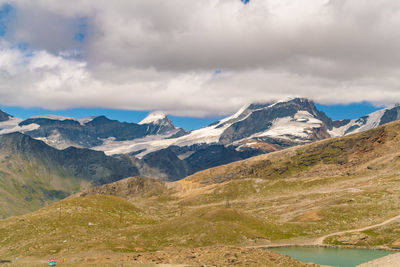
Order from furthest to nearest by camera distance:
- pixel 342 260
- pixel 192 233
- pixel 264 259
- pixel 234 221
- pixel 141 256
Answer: pixel 234 221
pixel 192 233
pixel 342 260
pixel 141 256
pixel 264 259

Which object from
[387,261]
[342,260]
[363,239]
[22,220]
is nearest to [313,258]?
[342,260]

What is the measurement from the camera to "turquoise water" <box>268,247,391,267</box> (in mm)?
121750

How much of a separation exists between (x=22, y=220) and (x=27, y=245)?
3021 cm

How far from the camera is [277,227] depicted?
171m

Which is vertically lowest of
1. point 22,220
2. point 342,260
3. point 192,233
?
point 342,260

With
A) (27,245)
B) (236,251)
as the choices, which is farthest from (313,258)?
(27,245)

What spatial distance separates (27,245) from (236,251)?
237 feet

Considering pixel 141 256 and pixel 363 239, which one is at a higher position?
pixel 141 256

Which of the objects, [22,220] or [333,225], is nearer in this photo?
[22,220]

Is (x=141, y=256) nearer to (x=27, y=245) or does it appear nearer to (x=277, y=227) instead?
(x=27, y=245)

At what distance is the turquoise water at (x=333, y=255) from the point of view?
121750 mm

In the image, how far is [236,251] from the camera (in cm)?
9888

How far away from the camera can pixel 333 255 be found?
132125 millimetres

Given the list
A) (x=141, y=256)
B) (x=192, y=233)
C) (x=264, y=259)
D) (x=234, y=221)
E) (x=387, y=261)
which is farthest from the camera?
(x=234, y=221)
